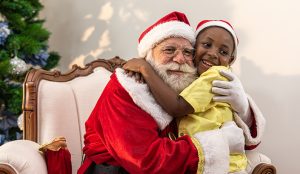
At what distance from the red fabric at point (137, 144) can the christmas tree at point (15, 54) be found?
1022 millimetres

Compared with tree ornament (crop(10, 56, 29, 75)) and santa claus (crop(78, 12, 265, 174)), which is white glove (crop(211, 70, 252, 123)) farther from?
tree ornament (crop(10, 56, 29, 75))

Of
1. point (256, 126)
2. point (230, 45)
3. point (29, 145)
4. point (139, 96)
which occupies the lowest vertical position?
point (29, 145)

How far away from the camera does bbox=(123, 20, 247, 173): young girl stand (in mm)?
1426

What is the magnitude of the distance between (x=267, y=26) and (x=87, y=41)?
4.50 feet

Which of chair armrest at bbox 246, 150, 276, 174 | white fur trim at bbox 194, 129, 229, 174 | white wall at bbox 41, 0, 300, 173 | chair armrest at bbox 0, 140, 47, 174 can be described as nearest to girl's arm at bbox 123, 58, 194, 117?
white fur trim at bbox 194, 129, 229, 174

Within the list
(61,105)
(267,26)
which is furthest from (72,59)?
(267,26)

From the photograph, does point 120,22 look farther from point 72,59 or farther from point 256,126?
point 256,126

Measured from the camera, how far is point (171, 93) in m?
1.44

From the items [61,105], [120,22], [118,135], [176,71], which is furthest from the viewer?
[120,22]

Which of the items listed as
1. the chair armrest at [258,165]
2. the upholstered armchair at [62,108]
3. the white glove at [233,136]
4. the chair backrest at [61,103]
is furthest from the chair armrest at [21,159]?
the chair armrest at [258,165]

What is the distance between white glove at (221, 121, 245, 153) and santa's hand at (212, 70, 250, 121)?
88 millimetres

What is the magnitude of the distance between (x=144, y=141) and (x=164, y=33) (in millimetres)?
442

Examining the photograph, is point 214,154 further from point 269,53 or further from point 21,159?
point 269,53

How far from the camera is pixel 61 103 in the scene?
6.43ft
